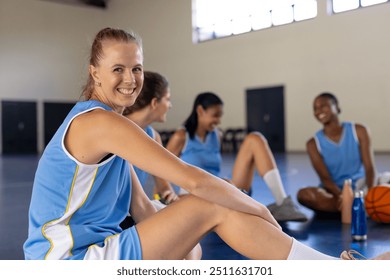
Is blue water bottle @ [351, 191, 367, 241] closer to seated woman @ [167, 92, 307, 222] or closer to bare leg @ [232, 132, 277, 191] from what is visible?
seated woman @ [167, 92, 307, 222]

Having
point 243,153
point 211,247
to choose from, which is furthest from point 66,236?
point 243,153

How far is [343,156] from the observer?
8.95 feet

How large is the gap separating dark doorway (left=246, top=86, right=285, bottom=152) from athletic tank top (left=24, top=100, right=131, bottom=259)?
29.0 feet

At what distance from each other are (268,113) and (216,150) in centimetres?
791

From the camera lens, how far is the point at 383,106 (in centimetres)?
706

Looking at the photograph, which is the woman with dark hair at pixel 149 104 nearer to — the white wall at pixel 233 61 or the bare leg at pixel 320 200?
the bare leg at pixel 320 200

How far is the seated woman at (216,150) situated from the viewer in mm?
2490

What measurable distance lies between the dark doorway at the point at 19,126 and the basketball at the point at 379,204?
11.7 meters

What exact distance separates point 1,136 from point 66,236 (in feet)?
40.3

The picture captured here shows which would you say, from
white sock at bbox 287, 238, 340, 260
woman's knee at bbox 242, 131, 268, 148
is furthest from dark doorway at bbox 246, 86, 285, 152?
white sock at bbox 287, 238, 340, 260

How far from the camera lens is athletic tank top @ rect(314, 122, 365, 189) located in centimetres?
272

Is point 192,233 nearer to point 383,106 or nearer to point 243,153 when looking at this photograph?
point 243,153
